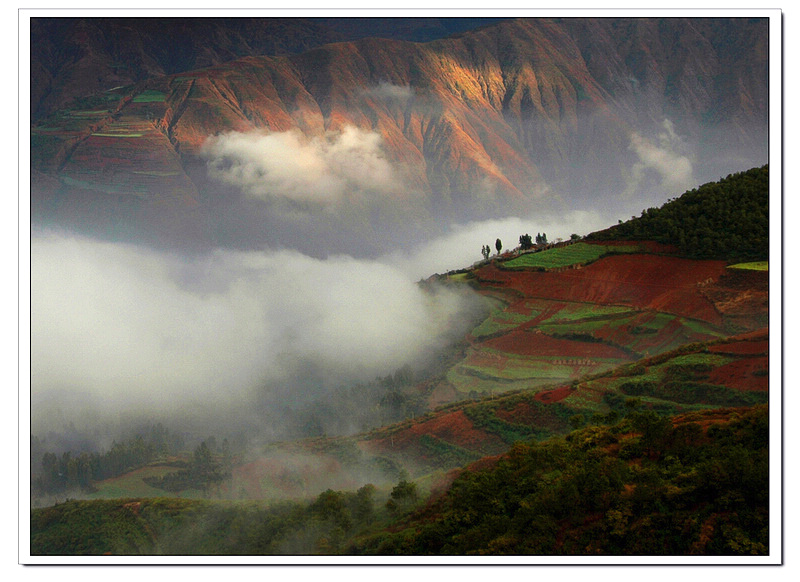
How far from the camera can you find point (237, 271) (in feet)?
76.2

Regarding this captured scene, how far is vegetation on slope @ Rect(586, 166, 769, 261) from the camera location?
14.5 meters

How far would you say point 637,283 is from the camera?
1695cm

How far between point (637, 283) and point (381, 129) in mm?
10481

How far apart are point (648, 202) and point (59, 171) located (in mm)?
17506

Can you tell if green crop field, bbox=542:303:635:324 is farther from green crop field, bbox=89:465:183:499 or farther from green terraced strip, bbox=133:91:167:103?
green terraced strip, bbox=133:91:167:103

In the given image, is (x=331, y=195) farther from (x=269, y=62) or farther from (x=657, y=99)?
(x=657, y=99)

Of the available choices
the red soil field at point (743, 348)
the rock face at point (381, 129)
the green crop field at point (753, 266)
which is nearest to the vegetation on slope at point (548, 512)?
the red soil field at point (743, 348)

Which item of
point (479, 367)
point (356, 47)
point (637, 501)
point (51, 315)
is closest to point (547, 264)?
point (479, 367)

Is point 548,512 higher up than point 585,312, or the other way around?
point 585,312

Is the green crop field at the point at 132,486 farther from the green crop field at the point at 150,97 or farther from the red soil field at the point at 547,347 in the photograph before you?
the green crop field at the point at 150,97

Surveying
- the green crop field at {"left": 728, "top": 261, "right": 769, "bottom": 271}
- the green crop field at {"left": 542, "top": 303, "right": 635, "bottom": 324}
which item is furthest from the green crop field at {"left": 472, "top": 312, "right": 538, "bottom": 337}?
the green crop field at {"left": 728, "top": 261, "right": 769, "bottom": 271}

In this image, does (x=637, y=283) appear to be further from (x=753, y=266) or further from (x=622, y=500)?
(x=622, y=500)

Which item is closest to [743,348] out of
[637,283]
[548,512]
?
[637,283]

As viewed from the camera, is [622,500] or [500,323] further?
[500,323]
